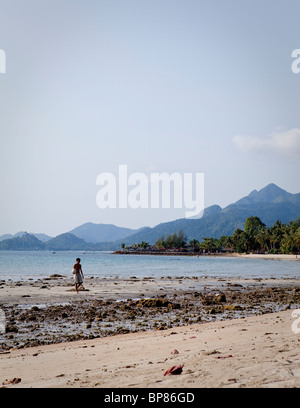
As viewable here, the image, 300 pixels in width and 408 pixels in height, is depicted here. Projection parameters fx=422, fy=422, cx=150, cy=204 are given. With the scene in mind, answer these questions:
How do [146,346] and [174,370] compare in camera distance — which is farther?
[146,346]

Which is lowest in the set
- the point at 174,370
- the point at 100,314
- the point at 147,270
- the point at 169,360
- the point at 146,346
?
the point at 147,270

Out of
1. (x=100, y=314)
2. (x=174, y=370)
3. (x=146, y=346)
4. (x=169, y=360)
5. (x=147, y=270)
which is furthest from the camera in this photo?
(x=147, y=270)

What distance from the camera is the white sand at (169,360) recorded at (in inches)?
271

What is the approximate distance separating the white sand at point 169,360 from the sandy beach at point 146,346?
0.06ft

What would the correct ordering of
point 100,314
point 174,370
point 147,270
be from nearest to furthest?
point 174,370, point 100,314, point 147,270

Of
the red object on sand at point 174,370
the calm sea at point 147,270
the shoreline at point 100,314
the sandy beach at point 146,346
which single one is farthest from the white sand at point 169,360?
the calm sea at point 147,270

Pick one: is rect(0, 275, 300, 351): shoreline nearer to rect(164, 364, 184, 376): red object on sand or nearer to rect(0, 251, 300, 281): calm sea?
rect(164, 364, 184, 376): red object on sand

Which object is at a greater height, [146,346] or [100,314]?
[146,346]

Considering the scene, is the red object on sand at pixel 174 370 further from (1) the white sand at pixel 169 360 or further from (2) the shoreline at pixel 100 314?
(2) the shoreline at pixel 100 314

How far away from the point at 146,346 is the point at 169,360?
83.7 inches

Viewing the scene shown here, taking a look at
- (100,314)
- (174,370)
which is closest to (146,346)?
(174,370)

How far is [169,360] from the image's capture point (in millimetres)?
8688

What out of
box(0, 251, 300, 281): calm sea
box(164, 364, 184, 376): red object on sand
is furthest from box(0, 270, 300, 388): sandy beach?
box(0, 251, 300, 281): calm sea

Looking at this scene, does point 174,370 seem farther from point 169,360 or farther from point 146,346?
point 146,346
